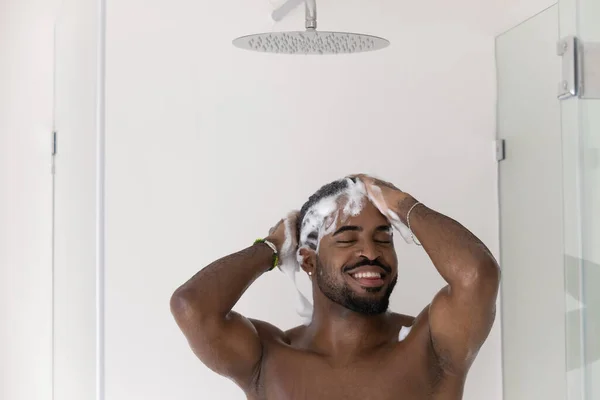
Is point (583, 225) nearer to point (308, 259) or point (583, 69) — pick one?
point (583, 69)

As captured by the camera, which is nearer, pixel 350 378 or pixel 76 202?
pixel 350 378

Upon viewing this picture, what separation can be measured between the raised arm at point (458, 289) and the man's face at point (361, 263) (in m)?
0.07

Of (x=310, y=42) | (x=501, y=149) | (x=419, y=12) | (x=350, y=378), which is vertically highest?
(x=419, y=12)

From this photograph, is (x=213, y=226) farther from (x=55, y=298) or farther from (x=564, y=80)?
(x=564, y=80)

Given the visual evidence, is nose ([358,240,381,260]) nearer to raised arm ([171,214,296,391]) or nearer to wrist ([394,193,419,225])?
wrist ([394,193,419,225])

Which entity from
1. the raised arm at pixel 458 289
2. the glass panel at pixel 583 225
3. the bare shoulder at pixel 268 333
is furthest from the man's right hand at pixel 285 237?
the glass panel at pixel 583 225

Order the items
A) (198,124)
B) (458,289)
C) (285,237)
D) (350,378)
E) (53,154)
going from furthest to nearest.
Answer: (53,154)
(198,124)
(285,237)
(350,378)
(458,289)

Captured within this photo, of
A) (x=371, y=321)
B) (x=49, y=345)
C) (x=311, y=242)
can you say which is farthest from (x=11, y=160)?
(x=371, y=321)

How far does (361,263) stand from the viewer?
44.8 inches

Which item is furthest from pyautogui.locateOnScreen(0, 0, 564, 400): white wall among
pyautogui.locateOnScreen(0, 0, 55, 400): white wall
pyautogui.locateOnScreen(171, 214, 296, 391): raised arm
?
pyautogui.locateOnScreen(171, 214, 296, 391): raised arm

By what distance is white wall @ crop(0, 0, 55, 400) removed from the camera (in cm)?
182

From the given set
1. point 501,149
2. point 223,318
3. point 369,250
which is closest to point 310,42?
point 369,250

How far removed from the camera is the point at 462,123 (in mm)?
1630

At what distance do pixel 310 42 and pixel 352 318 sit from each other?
0.45m
